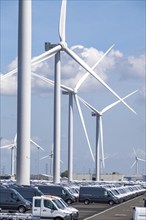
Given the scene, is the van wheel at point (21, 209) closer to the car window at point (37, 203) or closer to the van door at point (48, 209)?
the car window at point (37, 203)

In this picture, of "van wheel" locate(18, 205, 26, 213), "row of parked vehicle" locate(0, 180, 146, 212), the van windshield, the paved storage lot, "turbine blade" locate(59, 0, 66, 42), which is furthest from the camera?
"turbine blade" locate(59, 0, 66, 42)

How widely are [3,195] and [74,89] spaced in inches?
2619

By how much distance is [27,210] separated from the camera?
194ft

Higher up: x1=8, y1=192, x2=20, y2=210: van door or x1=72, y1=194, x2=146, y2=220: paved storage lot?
x1=8, y1=192, x2=20, y2=210: van door

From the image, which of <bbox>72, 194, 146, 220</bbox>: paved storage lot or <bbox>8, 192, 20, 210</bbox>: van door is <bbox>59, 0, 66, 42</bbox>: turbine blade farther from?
<bbox>8, 192, 20, 210</bbox>: van door

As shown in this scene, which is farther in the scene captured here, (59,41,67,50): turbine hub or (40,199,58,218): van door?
(59,41,67,50): turbine hub

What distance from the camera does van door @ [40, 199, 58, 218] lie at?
164 ft

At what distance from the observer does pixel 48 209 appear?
50219 millimetres

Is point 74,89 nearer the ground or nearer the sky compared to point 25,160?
nearer the sky

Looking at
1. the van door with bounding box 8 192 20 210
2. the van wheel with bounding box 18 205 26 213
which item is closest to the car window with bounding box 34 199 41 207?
the van wheel with bounding box 18 205 26 213

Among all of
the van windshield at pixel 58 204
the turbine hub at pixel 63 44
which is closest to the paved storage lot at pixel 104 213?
the van windshield at pixel 58 204

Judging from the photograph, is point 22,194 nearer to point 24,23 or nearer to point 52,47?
point 24,23

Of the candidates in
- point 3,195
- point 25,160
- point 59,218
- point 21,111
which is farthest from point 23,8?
point 59,218

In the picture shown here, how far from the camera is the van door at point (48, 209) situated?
164 feet
